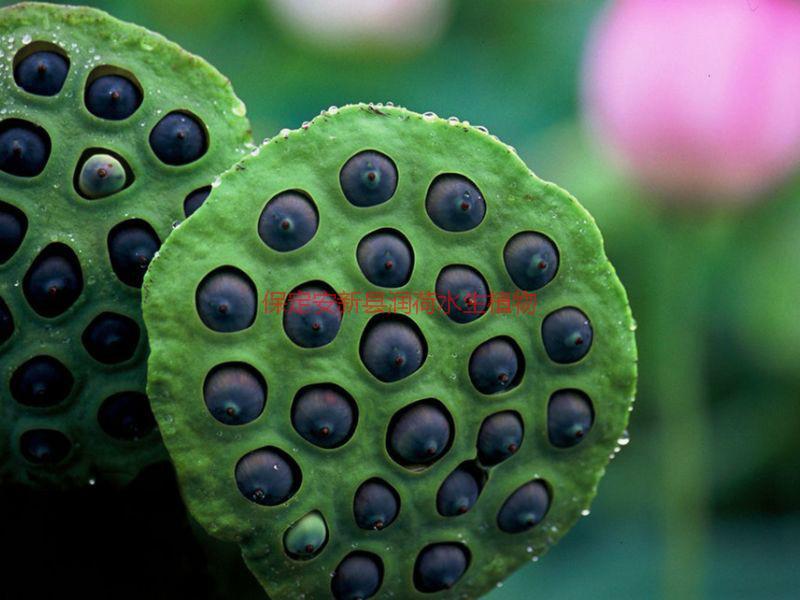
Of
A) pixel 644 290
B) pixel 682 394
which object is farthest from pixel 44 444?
pixel 644 290

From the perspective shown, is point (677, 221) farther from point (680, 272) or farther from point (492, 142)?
point (492, 142)

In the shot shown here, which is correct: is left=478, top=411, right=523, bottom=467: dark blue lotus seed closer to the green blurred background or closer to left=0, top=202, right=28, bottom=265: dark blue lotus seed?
left=0, top=202, right=28, bottom=265: dark blue lotus seed

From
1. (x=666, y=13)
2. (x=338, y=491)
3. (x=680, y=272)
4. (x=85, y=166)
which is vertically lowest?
(x=338, y=491)

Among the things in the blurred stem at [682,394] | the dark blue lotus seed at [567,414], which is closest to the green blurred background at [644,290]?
the blurred stem at [682,394]

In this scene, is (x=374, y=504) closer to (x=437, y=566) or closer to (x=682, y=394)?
(x=437, y=566)

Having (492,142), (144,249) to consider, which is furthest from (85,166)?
(492,142)

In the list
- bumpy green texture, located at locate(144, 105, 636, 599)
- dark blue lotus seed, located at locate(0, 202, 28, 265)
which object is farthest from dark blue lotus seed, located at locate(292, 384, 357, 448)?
dark blue lotus seed, located at locate(0, 202, 28, 265)
